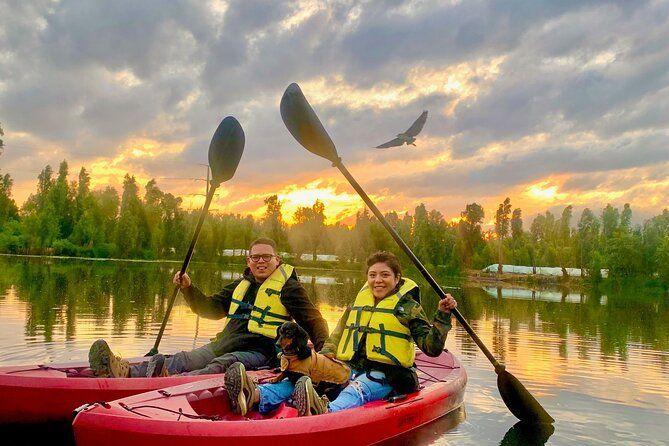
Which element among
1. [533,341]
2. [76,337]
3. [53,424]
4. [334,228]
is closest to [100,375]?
[53,424]

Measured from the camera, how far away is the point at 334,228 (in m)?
80.4

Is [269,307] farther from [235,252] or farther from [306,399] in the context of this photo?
[235,252]

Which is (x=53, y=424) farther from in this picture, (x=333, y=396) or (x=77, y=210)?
(x=77, y=210)

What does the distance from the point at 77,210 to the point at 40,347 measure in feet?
200

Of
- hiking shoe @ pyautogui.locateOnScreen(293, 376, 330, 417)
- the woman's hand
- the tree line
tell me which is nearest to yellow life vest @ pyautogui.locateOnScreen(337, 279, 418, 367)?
the woman's hand

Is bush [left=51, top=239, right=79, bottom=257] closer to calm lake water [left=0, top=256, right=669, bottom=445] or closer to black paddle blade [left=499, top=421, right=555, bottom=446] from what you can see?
calm lake water [left=0, top=256, right=669, bottom=445]

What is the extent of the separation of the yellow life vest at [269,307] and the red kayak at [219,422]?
56 cm

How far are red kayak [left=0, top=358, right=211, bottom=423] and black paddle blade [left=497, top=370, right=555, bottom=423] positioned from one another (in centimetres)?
369

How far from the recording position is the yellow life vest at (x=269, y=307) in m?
6.23

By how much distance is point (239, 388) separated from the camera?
4.55 metres

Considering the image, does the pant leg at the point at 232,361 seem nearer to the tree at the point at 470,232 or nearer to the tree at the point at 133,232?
the tree at the point at 133,232

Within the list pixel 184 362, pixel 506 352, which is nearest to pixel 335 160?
pixel 184 362

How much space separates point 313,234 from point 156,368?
73569 millimetres

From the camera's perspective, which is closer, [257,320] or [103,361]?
[103,361]
